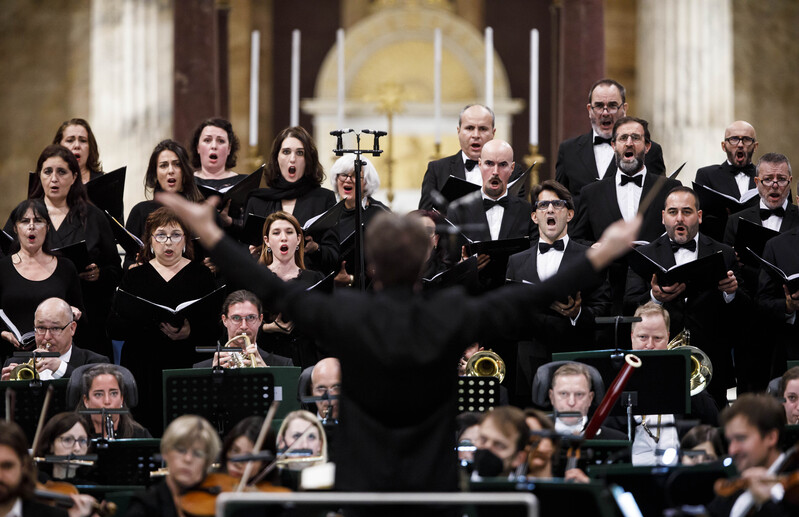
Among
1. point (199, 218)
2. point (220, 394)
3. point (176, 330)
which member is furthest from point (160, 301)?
point (199, 218)

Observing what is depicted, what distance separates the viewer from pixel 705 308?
257 inches

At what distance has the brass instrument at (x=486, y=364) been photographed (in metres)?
6.41

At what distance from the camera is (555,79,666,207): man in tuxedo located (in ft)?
24.1

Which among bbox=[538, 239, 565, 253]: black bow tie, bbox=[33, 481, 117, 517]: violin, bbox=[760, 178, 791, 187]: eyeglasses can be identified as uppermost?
bbox=[760, 178, 791, 187]: eyeglasses

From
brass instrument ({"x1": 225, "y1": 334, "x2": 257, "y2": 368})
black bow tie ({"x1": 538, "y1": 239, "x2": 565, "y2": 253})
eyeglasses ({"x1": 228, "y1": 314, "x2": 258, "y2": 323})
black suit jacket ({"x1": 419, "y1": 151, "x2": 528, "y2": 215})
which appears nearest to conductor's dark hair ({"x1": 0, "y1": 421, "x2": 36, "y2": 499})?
brass instrument ({"x1": 225, "y1": 334, "x2": 257, "y2": 368})

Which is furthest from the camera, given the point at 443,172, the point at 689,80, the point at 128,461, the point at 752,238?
the point at 689,80

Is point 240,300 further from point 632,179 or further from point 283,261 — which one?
point 632,179

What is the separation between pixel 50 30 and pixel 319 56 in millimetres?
2567

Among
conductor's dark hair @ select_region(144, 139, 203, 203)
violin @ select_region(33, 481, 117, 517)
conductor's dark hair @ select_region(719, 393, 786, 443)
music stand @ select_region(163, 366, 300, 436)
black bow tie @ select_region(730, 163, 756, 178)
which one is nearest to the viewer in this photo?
A: violin @ select_region(33, 481, 117, 517)

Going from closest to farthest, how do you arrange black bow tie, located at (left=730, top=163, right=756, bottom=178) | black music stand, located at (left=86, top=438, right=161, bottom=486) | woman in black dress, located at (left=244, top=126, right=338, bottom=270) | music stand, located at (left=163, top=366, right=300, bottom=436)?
black music stand, located at (left=86, top=438, right=161, bottom=486) → music stand, located at (left=163, top=366, right=300, bottom=436) → woman in black dress, located at (left=244, top=126, right=338, bottom=270) → black bow tie, located at (left=730, top=163, right=756, bottom=178)

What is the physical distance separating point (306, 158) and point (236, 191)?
1.48 ft

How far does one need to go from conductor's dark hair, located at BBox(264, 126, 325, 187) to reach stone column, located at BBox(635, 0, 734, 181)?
4235 mm

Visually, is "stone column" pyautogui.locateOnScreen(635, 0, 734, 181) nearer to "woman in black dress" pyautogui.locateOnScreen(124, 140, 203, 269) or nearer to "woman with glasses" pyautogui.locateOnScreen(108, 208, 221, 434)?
"woman in black dress" pyautogui.locateOnScreen(124, 140, 203, 269)

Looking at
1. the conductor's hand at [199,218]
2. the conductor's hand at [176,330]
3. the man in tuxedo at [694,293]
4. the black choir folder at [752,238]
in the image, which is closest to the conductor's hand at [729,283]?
the man in tuxedo at [694,293]
